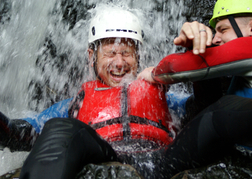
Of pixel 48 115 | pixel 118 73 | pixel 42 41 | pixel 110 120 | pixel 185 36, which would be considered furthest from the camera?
pixel 42 41

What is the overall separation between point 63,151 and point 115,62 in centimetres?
130

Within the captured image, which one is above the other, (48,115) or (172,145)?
(172,145)

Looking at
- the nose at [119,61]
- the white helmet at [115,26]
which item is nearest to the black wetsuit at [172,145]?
the nose at [119,61]

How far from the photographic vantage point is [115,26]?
2.27m

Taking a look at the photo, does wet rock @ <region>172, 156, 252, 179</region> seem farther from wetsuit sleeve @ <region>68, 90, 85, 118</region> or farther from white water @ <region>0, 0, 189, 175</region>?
white water @ <region>0, 0, 189, 175</region>

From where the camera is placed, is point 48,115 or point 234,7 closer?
point 234,7

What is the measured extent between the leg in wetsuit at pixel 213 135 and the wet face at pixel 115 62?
111cm

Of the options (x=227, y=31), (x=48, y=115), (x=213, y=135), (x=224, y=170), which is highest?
(x=227, y=31)

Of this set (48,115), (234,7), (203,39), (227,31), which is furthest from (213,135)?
(48,115)

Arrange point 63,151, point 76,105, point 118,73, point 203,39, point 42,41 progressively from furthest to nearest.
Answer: point 42,41 < point 118,73 < point 76,105 < point 203,39 < point 63,151

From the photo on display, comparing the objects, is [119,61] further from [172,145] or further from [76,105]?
[172,145]

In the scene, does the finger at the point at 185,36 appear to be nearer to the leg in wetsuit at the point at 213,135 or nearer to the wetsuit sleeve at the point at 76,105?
the leg in wetsuit at the point at 213,135

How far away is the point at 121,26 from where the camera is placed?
89.9 inches

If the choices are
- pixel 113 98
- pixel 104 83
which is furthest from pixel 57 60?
pixel 113 98
